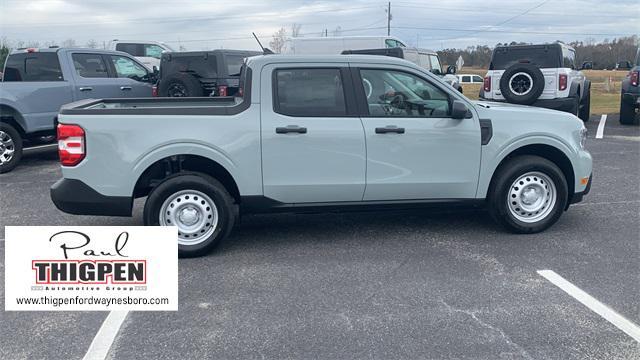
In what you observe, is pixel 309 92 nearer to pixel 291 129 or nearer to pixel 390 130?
pixel 291 129

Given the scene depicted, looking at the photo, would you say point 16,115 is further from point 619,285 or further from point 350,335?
point 619,285

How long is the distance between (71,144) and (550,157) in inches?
177

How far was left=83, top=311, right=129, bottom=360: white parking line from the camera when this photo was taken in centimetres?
348

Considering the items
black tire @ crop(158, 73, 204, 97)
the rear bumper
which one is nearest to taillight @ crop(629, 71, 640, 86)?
black tire @ crop(158, 73, 204, 97)

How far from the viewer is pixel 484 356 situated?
136 inches

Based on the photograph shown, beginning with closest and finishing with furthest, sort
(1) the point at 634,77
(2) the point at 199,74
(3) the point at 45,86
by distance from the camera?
(3) the point at 45,86, (2) the point at 199,74, (1) the point at 634,77

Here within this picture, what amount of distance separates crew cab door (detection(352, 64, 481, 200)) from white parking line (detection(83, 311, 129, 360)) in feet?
7.88

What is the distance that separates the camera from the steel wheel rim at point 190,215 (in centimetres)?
510

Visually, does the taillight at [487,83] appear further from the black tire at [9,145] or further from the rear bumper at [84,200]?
the rear bumper at [84,200]

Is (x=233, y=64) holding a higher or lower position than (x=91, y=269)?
higher

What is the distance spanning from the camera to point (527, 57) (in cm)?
1345

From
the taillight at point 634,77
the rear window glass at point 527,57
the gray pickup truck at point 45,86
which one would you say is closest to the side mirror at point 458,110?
the gray pickup truck at point 45,86

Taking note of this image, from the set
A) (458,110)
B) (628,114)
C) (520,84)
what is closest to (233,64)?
(520,84)

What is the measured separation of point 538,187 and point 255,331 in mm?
3326
